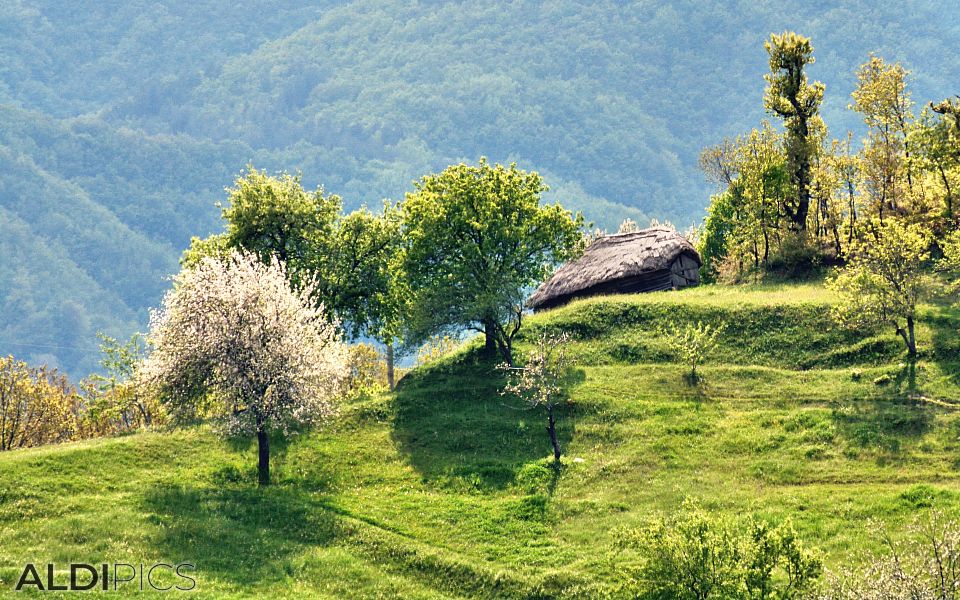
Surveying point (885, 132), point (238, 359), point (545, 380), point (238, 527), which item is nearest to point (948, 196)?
point (885, 132)

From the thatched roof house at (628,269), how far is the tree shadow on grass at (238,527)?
35641mm

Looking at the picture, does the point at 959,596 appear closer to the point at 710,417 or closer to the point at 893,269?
the point at 710,417

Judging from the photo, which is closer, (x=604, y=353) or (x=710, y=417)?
(x=710, y=417)

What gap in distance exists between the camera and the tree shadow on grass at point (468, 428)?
169ft

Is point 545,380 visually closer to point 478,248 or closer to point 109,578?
point 478,248

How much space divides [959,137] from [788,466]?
32.3m

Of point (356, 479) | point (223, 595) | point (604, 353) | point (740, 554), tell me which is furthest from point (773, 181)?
point (223, 595)

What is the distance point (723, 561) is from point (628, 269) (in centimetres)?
4583

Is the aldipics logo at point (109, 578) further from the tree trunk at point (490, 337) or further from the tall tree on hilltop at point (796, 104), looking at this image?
the tall tree on hilltop at point (796, 104)

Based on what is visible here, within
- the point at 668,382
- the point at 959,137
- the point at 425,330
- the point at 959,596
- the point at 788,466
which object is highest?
the point at 959,137

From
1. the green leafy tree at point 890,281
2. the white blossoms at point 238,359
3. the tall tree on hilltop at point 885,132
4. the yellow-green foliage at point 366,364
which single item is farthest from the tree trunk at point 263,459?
the tall tree on hilltop at point 885,132

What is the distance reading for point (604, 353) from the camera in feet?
213

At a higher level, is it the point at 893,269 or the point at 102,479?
the point at 893,269

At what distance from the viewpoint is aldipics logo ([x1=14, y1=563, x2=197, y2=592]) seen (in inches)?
A: 1480
